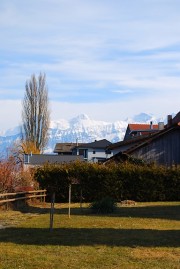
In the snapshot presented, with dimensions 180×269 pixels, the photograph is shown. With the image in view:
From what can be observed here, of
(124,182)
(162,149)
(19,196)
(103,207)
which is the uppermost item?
(162,149)

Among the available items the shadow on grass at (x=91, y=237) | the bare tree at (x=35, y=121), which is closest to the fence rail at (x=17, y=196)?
the shadow on grass at (x=91, y=237)

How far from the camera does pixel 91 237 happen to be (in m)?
13.0

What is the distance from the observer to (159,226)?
15789 millimetres

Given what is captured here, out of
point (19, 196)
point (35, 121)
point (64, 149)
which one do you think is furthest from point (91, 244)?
point (64, 149)

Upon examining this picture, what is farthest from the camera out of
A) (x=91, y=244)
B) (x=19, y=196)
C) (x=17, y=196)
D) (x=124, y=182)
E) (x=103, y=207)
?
(x=124, y=182)

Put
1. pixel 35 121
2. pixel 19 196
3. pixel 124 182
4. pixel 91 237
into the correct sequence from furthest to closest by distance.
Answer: pixel 35 121
pixel 124 182
pixel 19 196
pixel 91 237

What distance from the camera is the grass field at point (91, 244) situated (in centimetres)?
955

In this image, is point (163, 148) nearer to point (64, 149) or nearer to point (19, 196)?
point (19, 196)

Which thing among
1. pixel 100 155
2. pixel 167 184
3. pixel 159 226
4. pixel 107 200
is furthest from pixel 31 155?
pixel 159 226

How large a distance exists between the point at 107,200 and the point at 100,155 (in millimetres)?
71831

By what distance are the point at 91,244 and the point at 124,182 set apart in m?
20.0

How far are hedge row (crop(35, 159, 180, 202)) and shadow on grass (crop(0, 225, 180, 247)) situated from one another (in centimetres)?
1670

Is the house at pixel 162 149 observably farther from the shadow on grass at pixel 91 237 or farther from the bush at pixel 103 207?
the shadow on grass at pixel 91 237

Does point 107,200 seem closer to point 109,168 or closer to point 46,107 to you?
point 109,168
